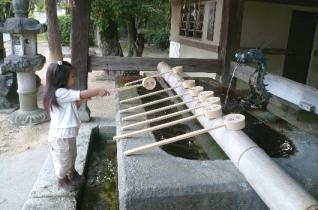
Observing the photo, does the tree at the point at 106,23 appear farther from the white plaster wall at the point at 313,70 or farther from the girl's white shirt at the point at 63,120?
the girl's white shirt at the point at 63,120

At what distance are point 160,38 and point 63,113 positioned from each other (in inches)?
766

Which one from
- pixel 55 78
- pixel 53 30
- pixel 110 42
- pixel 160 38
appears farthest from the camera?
pixel 160 38

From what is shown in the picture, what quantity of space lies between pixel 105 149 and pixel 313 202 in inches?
109

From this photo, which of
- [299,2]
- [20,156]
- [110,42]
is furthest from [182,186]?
[110,42]

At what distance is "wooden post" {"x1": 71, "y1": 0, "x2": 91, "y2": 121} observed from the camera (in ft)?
15.0

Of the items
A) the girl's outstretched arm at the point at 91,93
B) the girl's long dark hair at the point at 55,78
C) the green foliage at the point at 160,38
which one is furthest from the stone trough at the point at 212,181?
the green foliage at the point at 160,38

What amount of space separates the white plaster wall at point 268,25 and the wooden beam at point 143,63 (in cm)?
209

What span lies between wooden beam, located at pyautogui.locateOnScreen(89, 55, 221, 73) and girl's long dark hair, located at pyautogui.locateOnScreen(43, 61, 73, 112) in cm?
249

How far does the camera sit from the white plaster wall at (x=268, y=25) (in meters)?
7.12

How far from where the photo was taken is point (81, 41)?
15.4 ft

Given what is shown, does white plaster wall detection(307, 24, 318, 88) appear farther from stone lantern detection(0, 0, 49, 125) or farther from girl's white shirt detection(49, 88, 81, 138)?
girl's white shirt detection(49, 88, 81, 138)

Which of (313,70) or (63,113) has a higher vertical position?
(63,113)

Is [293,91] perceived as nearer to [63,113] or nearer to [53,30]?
[63,113]

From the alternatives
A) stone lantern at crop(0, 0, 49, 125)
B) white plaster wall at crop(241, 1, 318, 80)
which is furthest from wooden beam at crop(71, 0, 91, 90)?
white plaster wall at crop(241, 1, 318, 80)
